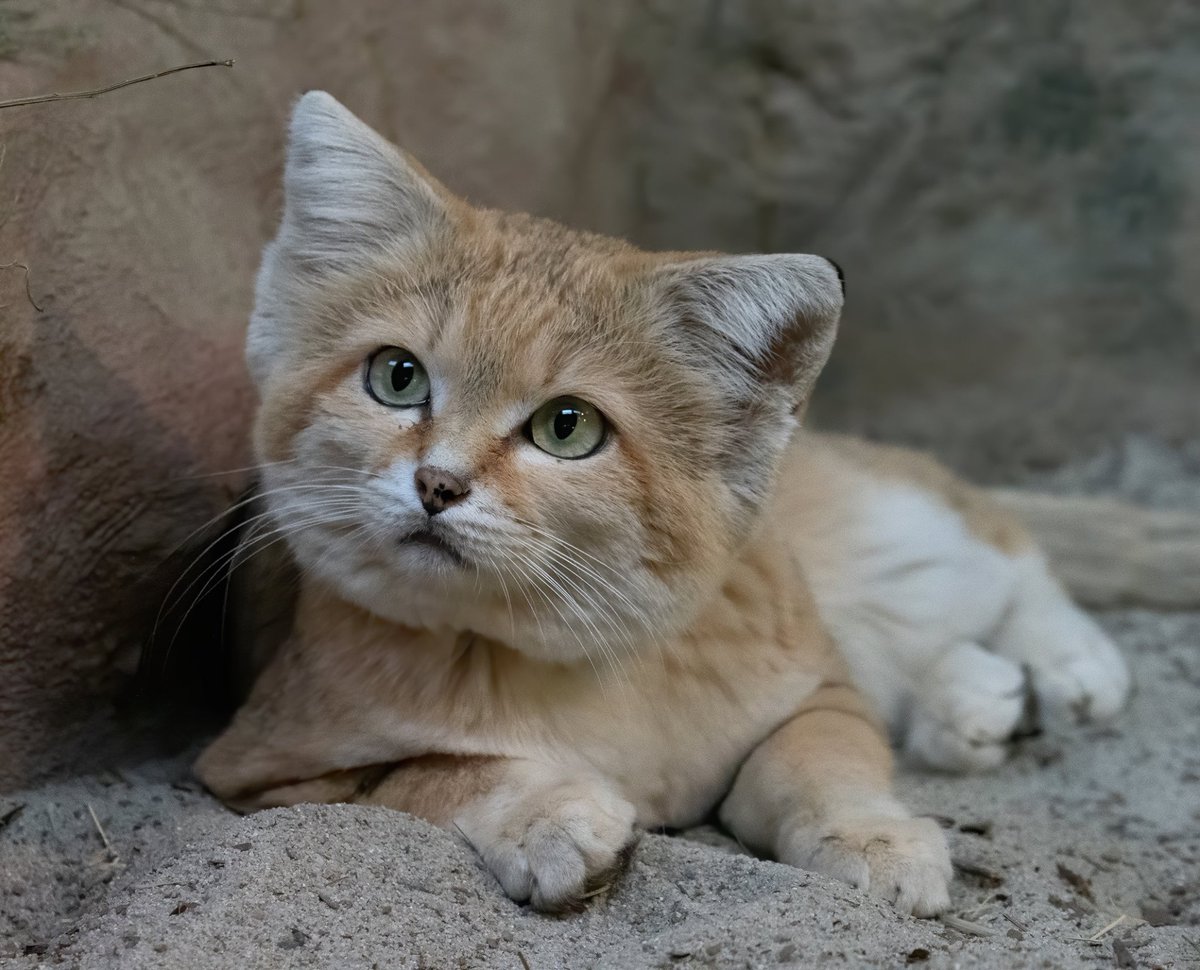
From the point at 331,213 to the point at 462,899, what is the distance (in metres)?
1.22

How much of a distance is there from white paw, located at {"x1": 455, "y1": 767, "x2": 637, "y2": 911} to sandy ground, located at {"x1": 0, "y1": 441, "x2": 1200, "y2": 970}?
0.04m

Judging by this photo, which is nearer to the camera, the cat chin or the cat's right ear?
the cat chin

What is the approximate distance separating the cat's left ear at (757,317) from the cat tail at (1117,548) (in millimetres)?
1929

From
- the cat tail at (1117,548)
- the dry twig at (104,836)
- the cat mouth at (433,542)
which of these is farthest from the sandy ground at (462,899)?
the cat tail at (1117,548)

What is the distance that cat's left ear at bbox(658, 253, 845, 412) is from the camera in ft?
6.71

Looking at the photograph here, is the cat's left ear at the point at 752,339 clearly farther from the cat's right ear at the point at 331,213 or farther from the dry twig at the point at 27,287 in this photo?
the dry twig at the point at 27,287

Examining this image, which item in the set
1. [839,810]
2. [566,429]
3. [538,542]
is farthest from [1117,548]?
[538,542]

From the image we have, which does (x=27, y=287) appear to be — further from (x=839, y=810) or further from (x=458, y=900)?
(x=839, y=810)

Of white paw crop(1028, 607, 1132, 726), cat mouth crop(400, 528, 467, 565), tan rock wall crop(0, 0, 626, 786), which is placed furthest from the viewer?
white paw crop(1028, 607, 1132, 726)

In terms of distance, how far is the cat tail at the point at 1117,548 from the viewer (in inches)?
146

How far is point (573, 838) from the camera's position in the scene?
2014 mm

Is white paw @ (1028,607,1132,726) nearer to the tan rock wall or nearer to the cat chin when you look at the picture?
the cat chin

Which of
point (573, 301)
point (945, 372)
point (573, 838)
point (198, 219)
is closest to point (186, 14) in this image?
point (198, 219)

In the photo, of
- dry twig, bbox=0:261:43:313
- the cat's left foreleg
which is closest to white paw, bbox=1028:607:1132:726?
the cat's left foreleg
